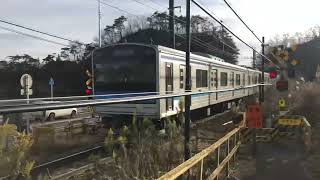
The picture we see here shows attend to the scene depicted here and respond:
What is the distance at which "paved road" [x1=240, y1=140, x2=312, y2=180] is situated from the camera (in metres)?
9.28

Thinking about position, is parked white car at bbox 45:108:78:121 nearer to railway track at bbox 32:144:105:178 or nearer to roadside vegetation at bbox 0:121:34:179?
railway track at bbox 32:144:105:178

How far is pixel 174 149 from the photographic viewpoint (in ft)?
24.9

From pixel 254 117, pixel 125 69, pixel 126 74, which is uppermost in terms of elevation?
pixel 125 69

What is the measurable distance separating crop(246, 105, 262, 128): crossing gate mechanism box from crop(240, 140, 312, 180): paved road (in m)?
0.78

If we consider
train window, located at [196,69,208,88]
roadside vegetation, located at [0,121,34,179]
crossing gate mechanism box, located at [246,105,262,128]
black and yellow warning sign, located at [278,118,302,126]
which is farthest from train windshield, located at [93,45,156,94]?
roadside vegetation, located at [0,121,34,179]

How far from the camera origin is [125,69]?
14852 mm

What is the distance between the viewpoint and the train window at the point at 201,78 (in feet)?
58.3

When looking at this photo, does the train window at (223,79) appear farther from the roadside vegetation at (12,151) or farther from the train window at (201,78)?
the roadside vegetation at (12,151)

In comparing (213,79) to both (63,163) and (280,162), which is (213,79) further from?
(63,163)

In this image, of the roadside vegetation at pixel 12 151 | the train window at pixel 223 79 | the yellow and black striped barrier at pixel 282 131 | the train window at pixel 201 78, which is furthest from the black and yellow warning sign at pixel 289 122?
the roadside vegetation at pixel 12 151

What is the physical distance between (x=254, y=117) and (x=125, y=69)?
5.00m

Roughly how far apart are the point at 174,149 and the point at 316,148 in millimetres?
6570

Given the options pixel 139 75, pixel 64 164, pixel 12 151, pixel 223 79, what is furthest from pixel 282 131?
pixel 12 151

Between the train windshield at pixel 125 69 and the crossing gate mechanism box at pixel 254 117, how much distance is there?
3.48 metres
